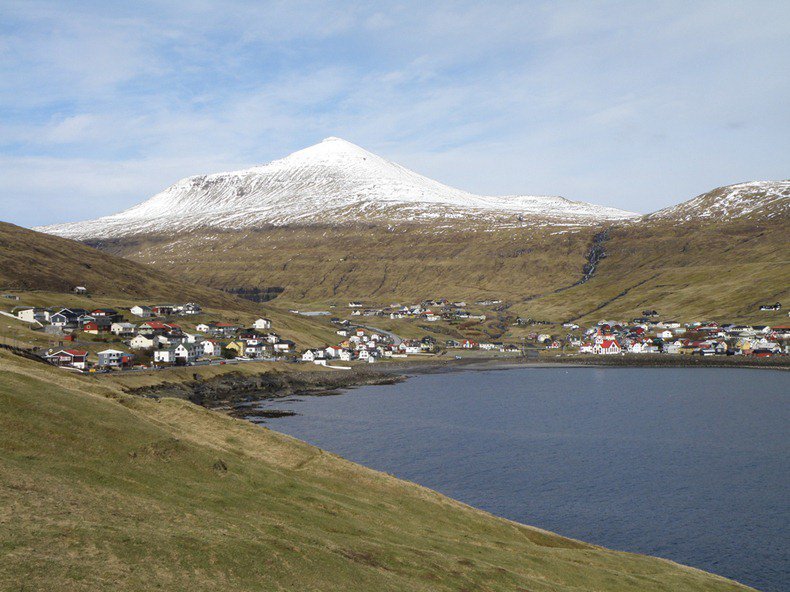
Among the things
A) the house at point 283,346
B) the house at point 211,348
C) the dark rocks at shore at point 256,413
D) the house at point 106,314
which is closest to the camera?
the dark rocks at shore at point 256,413

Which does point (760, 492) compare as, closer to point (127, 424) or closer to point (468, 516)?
point (468, 516)

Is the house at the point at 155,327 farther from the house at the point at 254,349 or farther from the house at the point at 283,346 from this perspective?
the house at the point at 283,346

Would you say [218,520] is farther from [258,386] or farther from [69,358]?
[258,386]

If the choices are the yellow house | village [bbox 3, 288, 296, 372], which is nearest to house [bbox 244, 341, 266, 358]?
village [bbox 3, 288, 296, 372]

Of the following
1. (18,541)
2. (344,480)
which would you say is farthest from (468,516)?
(18,541)

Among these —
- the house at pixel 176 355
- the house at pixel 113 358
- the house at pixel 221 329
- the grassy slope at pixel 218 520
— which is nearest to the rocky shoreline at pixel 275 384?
the house at pixel 176 355

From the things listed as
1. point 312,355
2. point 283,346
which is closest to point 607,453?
point 312,355
